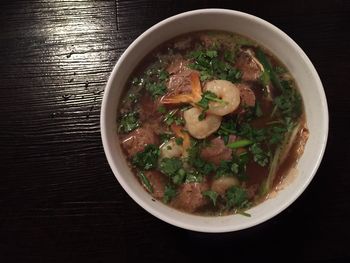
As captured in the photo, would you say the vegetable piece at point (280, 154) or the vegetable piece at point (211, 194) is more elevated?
the vegetable piece at point (280, 154)

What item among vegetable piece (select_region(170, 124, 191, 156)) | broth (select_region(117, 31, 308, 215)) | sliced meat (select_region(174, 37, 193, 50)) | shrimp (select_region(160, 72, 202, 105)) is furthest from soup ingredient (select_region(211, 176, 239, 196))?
sliced meat (select_region(174, 37, 193, 50))

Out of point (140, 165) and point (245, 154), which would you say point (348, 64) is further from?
point (140, 165)

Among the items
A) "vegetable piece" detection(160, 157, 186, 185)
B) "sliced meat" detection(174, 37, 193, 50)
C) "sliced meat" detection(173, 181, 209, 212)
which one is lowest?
"sliced meat" detection(173, 181, 209, 212)

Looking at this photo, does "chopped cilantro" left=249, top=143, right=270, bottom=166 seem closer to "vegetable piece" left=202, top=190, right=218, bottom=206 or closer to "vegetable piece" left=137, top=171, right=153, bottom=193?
"vegetable piece" left=202, top=190, right=218, bottom=206

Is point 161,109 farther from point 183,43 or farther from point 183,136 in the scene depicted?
point 183,43

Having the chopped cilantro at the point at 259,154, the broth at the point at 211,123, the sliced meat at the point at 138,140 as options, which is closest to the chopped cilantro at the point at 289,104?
the broth at the point at 211,123

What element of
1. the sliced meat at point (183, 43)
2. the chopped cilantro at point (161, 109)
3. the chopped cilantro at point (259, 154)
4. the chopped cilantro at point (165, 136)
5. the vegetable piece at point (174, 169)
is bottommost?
the vegetable piece at point (174, 169)

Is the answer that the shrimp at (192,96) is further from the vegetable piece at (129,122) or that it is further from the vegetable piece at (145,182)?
the vegetable piece at (145,182)
